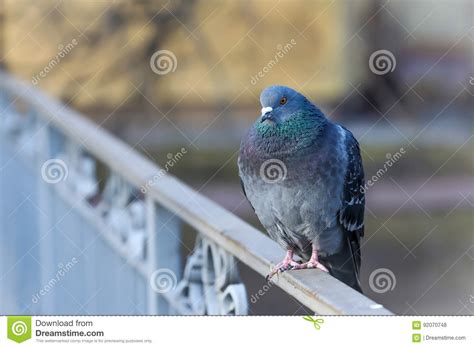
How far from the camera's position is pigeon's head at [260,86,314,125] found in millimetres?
1525

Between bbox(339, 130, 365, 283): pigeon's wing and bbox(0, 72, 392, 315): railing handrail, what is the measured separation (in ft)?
0.83

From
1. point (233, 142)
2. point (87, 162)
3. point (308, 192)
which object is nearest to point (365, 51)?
point (233, 142)

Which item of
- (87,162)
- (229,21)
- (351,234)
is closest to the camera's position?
(351,234)

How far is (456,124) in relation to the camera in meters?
4.24

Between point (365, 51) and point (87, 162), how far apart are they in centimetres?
215

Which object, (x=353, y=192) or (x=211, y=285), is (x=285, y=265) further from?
(x=353, y=192)

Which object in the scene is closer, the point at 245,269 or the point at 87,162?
the point at 87,162

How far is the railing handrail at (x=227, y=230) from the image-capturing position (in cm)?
108

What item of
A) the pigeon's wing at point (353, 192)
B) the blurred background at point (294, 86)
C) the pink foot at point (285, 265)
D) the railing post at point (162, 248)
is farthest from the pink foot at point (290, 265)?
the blurred background at point (294, 86)

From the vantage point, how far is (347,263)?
5.80 feet

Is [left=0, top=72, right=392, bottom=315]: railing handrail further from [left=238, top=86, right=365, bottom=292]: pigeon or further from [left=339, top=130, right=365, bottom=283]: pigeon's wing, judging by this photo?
[left=339, top=130, right=365, bottom=283]: pigeon's wing
